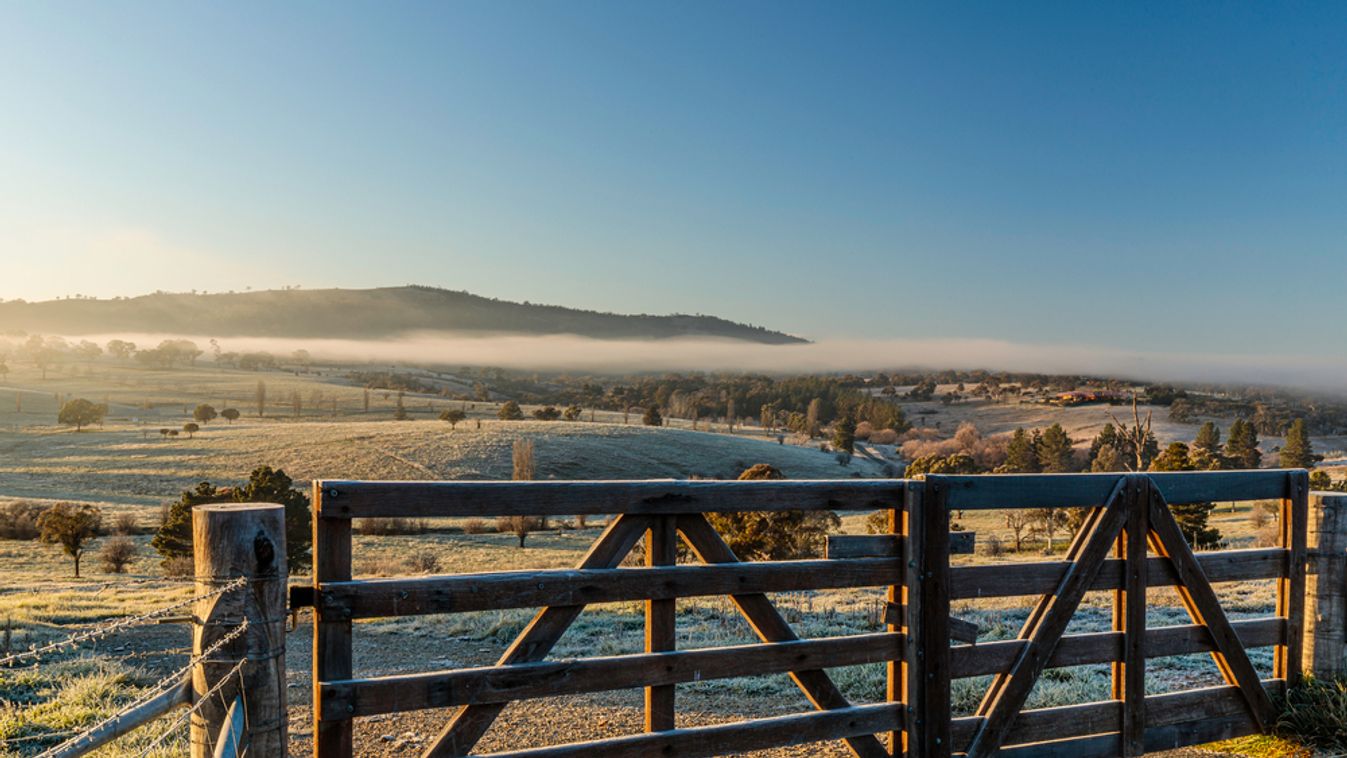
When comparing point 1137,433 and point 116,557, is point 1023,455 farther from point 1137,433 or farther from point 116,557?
point 116,557

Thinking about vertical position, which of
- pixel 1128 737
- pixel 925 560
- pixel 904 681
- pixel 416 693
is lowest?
pixel 1128 737

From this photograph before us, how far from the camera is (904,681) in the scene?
5371mm

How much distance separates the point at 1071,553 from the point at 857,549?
164 centimetres

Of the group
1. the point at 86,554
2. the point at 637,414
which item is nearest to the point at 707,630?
the point at 86,554

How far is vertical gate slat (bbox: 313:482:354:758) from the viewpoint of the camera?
4141mm

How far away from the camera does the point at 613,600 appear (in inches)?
187

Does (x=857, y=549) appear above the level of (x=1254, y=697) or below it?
above

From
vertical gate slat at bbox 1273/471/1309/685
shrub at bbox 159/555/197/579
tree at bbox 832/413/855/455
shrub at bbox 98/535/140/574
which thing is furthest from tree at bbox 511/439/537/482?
vertical gate slat at bbox 1273/471/1309/685

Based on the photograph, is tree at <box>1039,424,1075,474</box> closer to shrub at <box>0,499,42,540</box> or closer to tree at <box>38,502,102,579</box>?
tree at <box>38,502,102,579</box>

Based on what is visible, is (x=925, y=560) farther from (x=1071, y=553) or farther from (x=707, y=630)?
(x=707, y=630)

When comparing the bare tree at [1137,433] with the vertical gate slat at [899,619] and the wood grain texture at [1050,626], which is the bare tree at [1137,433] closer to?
the wood grain texture at [1050,626]

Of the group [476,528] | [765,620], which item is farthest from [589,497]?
[476,528]

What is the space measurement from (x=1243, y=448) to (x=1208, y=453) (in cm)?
882

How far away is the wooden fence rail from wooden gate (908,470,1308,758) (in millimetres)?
13
